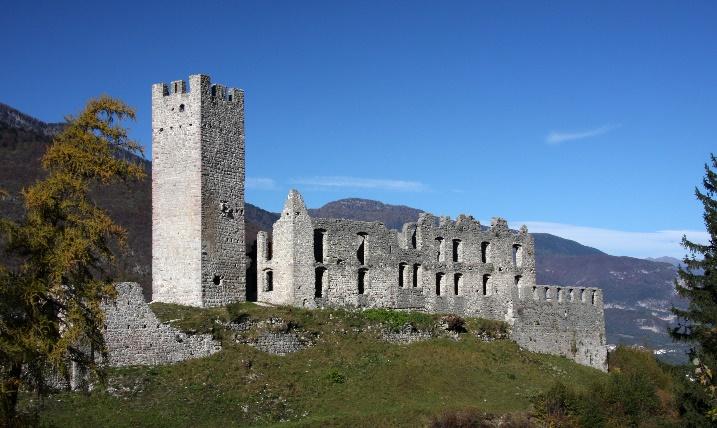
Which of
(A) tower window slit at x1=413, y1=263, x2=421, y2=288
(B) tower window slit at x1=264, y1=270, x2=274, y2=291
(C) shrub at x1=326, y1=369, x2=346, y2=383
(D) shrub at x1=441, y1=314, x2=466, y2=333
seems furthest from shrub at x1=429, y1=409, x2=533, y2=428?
(A) tower window slit at x1=413, y1=263, x2=421, y2=288

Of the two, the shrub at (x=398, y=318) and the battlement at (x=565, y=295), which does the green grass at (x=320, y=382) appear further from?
the battlement at (x=565, y=295)

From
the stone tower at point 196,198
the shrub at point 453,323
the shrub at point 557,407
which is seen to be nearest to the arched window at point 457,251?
the shrub at point 453,323

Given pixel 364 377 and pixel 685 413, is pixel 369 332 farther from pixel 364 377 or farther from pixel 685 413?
pixel 685 413

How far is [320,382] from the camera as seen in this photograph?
39.7 metres

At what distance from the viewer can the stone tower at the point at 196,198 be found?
43688 millimetres

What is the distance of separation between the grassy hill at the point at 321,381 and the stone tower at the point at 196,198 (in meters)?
1.55

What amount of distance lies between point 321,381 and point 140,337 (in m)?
7.49

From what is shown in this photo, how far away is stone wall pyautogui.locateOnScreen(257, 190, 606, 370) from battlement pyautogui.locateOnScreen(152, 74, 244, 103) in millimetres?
5866

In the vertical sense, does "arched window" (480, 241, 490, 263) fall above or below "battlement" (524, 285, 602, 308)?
above

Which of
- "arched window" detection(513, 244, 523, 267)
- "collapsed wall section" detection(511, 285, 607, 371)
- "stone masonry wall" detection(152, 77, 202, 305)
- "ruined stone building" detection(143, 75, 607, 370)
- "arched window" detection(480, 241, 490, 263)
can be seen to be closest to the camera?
"stone masonry wall" detection(152, 77, 202, 305)

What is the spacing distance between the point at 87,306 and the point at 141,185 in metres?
73.9

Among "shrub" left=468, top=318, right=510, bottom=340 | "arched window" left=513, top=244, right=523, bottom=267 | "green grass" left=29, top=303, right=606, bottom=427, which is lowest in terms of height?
"green grass" left=29, top=303, right=606, bottom=427

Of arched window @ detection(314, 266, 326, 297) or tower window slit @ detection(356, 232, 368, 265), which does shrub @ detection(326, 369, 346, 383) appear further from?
A: tower window slit @ detection(356, 232, 368, 265)

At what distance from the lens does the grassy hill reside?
116ft
